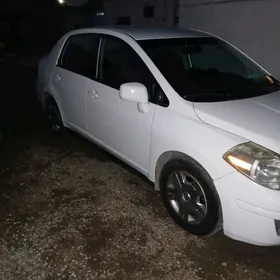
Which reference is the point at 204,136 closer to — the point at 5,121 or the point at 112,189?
the point at 112,189

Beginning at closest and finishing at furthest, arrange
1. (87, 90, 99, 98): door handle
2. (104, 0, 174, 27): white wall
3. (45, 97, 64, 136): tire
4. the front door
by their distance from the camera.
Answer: the front door
(87, 90, 99, 98): door handle
(45, 97, 64, 136): tire
(104, 0, 174, 27): white wall

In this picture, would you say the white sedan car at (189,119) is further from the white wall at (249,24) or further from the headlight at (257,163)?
the white wall at (249,24)

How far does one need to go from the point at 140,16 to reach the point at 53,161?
692cm

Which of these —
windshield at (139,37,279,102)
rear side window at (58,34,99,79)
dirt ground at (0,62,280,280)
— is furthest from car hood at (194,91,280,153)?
rear side window at (58,34,99,79)

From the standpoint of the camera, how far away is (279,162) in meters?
2.12

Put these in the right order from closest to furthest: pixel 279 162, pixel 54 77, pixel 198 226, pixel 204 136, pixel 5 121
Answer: pixel 279 162 → pixel 204 136 → pixel 198 226 → pixel 54 77 → pixel 5 121

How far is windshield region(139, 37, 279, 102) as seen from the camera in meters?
2.73

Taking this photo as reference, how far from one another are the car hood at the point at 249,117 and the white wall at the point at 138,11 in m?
6.22

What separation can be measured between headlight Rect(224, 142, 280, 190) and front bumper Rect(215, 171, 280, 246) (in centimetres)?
5

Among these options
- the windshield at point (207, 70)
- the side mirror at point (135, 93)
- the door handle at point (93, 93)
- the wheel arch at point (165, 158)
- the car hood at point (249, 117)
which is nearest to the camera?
the car hood at point (249, 117)

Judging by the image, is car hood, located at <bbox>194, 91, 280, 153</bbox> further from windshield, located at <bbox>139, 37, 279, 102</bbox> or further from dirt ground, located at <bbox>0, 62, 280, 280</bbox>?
dirt ground, located at <bbox>0, 62, 280, 280</bbox>

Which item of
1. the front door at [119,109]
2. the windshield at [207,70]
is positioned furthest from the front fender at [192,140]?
the windshield at [207,70]


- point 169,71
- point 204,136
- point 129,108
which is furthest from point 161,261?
point 169,71

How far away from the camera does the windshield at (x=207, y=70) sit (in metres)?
2.73
